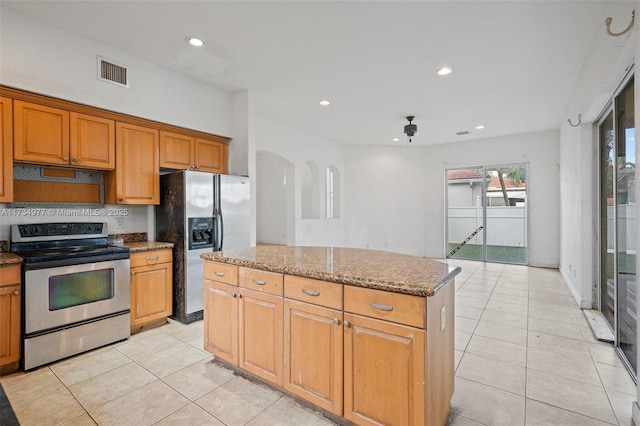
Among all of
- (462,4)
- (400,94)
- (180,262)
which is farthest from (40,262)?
(400,94)

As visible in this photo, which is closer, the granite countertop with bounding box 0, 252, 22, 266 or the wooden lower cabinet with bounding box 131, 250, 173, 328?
the granite countertop with bounding box 0, 252, 22, 266

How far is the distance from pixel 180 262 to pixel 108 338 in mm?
938

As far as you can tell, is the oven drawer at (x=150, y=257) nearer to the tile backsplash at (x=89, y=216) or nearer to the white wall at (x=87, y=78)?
the tile backsplash at (x=89, y=216)

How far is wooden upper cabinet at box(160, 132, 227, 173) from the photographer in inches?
144

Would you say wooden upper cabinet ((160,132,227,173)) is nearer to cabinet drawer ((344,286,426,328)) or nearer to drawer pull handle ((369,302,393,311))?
cabinet drawer ((344,286,426,328))

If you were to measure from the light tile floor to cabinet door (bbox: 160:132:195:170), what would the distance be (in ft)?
6.19

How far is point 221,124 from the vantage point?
164 inches

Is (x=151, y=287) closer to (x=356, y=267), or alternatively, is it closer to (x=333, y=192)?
(x=356, y=267)

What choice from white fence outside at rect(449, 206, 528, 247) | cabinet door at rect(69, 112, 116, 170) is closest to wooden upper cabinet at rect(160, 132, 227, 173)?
cabinet door at rect(69, 112, 116, 170)

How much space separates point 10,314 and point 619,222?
526 cm

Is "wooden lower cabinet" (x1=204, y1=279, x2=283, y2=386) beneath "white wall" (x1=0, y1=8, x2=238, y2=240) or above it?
beneath

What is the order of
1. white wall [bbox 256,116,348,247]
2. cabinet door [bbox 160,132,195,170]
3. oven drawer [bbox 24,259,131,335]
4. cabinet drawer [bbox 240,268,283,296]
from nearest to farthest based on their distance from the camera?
cabinet drawer [bbox 240,268,283,296]
oven drawer [bbox 24,259,131,335]
cabinet door [bbox 160,132,195,170]
white wall [bbox 256,116,348,247]

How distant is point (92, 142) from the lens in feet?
9.93

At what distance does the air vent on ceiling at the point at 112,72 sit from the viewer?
10.00 feet
